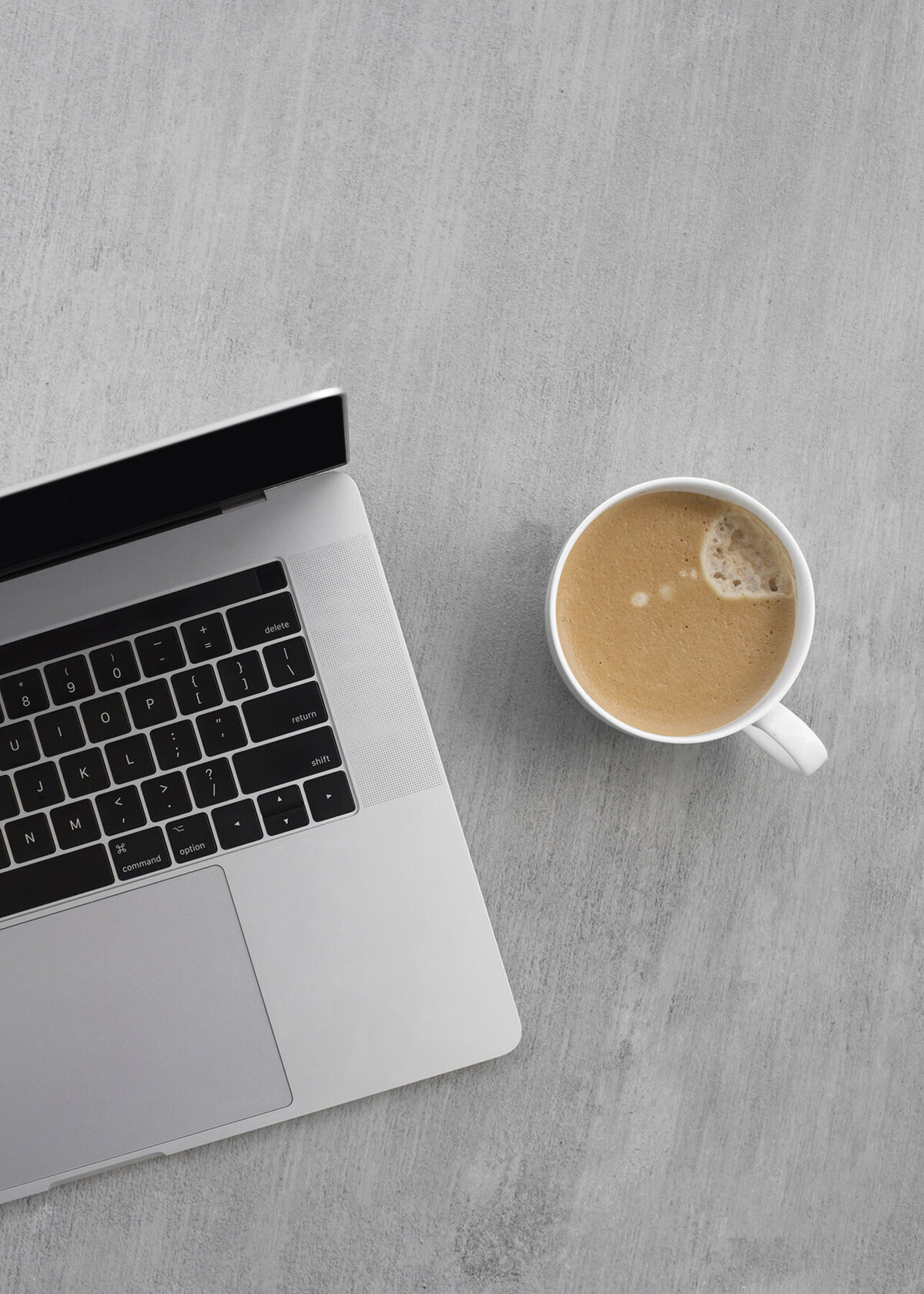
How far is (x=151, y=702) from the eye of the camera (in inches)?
27.6

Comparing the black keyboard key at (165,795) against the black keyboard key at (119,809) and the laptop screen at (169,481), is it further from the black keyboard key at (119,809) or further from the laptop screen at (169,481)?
the laptop screen at (169,481)

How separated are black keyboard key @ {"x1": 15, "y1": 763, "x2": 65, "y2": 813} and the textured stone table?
0.24 m

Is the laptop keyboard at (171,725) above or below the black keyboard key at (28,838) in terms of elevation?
above

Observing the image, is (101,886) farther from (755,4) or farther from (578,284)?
(755,4)

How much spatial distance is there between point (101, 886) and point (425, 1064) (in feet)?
0.92

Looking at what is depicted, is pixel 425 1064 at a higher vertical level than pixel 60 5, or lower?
lower

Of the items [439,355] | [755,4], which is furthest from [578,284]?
[755,4]

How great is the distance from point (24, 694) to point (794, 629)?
0.57m

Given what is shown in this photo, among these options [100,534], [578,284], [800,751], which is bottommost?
[800,751]

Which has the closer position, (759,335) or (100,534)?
(100,534)

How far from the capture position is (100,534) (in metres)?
0.65

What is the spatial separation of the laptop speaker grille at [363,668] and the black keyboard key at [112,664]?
131 mm

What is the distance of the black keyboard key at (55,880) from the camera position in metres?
0.69

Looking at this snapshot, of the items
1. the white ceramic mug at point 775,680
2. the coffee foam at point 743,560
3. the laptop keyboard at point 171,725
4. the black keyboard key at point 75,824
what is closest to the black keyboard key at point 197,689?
the laptop keyboard at point 171,725
